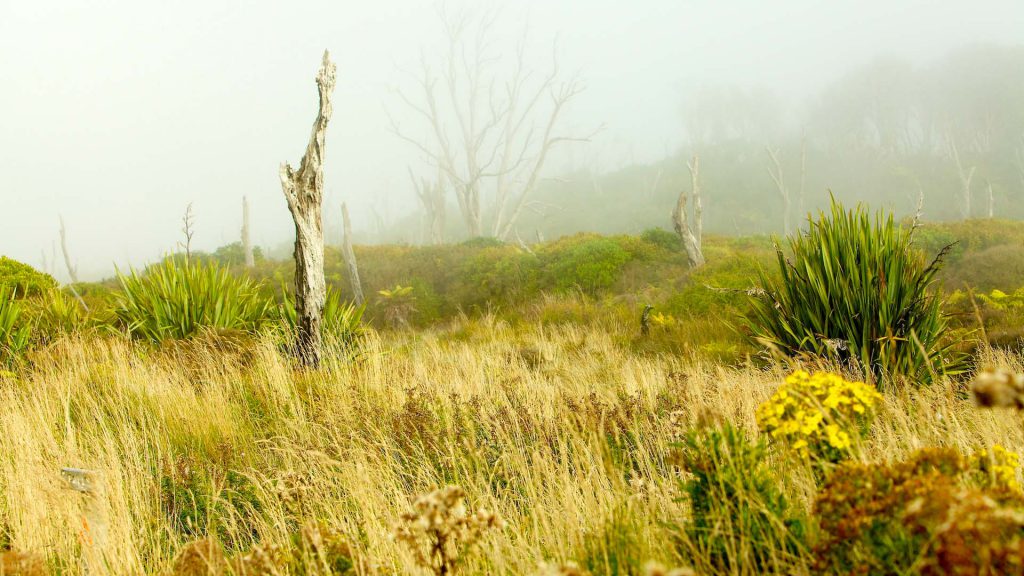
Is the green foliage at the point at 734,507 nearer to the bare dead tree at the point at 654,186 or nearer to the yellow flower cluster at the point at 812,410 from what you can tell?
the yellow flower cluster at the point at 812,410

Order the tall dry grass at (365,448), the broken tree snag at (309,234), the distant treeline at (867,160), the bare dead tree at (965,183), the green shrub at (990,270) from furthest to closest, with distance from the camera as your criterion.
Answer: the distant treeline at (867,160) < the bare dead tree at (965,183) < the green shrub at (990,270) < the broken tree snag at (309,234) < the tall dry grass at (365,448)

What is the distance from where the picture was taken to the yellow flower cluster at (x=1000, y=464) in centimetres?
170

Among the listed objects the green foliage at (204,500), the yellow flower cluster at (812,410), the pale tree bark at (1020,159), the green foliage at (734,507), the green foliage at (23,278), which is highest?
the pale tree bark at (1020,159)

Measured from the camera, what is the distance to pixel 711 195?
171ft

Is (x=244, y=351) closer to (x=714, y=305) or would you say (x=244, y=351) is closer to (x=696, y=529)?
(x=696, y=529)

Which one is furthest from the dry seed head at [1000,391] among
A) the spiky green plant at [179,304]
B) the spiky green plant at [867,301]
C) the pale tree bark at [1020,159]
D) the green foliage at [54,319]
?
the pale tree bark at [1020,159]

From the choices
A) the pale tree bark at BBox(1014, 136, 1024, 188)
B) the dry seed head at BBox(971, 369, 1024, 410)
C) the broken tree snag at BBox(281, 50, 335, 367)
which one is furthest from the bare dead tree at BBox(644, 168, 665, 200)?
the dry seed head at BBox(971, 369, 1024, 410)

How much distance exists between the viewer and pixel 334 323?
7.88 metres

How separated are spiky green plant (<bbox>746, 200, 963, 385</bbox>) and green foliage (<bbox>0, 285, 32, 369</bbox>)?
9706mm

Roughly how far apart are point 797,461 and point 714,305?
26.2 ft

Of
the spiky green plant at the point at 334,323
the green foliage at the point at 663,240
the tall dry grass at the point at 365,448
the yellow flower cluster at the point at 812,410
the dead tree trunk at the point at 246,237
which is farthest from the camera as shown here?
the dead tree trunk at the point at 246,237

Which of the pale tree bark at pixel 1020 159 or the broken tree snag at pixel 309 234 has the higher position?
the pale tree bark at pixel 1020 159

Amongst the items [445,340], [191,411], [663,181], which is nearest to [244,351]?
[191,411]

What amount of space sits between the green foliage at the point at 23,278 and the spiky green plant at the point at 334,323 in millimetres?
6938
